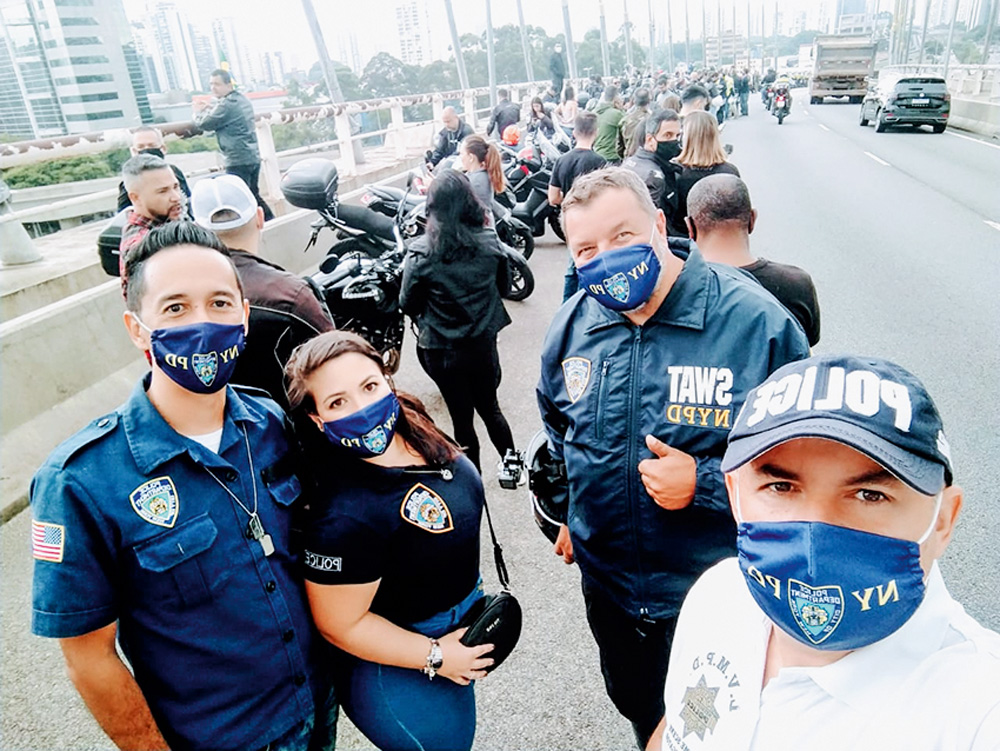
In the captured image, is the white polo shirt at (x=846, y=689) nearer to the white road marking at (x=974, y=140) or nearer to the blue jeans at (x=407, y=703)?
the blue jeans at (x=407, y=703)

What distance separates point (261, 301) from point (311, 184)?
→ 3450 mm

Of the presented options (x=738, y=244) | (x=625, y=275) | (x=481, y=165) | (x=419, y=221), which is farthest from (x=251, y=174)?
(x=625, y=275)

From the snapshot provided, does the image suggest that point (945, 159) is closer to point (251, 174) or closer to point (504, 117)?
point (504, 117)

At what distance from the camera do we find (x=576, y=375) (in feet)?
6.73

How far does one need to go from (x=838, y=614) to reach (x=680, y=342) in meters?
0.96

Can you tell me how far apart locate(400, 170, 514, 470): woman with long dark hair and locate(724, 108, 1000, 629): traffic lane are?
8.48 ft

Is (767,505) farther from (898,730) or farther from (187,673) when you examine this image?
(187,673)

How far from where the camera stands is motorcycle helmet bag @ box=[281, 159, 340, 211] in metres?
5.75

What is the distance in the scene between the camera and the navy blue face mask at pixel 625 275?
1.91 metres

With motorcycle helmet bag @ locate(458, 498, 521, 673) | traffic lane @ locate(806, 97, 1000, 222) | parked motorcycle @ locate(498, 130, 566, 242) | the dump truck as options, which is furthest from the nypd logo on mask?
the dump truck

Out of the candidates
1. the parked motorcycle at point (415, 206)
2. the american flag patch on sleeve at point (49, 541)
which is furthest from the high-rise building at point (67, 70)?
the american flag patch on sleeve at point (49, 541)

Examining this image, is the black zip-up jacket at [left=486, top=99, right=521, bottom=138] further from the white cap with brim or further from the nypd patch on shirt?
the nypd patch on shirt

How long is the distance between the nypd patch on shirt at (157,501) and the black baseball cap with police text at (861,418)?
120 centimetres

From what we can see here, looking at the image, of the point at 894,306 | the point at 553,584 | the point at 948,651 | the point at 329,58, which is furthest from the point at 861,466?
the point at 329,58
